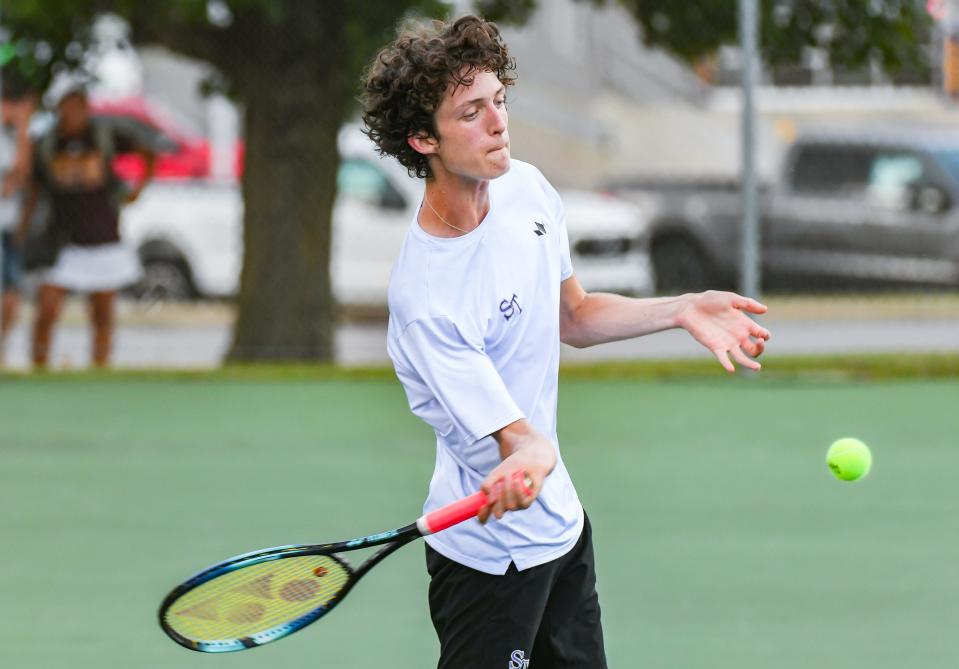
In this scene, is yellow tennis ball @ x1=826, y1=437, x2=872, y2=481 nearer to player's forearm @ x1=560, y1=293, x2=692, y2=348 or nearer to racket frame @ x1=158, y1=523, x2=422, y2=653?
player's forearm @ x1=560, y1=293, x2=692, y2=348

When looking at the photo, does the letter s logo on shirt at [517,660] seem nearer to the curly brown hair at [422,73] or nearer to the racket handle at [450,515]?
the racket handle at [450,515]

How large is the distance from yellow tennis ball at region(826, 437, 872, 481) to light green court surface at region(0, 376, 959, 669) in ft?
2.00

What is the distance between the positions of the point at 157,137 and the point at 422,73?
528 inches

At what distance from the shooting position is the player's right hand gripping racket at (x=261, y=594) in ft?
11.4

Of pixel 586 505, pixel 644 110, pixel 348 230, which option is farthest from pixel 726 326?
pixel 644 110

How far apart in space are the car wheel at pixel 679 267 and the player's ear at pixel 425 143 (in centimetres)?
1389

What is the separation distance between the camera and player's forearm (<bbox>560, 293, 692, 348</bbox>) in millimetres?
3643

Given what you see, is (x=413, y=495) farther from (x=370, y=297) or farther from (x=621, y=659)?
(x=370, y=297)

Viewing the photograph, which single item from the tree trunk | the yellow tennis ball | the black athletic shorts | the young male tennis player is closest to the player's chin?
the young male tennis player

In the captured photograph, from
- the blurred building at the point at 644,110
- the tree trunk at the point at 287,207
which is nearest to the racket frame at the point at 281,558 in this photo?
the tree trunk at the point at 287,207

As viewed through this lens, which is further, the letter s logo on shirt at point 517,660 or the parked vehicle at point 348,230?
the parked vehicle at point 348,230

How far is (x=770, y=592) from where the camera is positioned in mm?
5586

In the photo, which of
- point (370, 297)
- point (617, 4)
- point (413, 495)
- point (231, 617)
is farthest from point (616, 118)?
point (231, 617)

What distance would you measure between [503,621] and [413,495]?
3.91m
